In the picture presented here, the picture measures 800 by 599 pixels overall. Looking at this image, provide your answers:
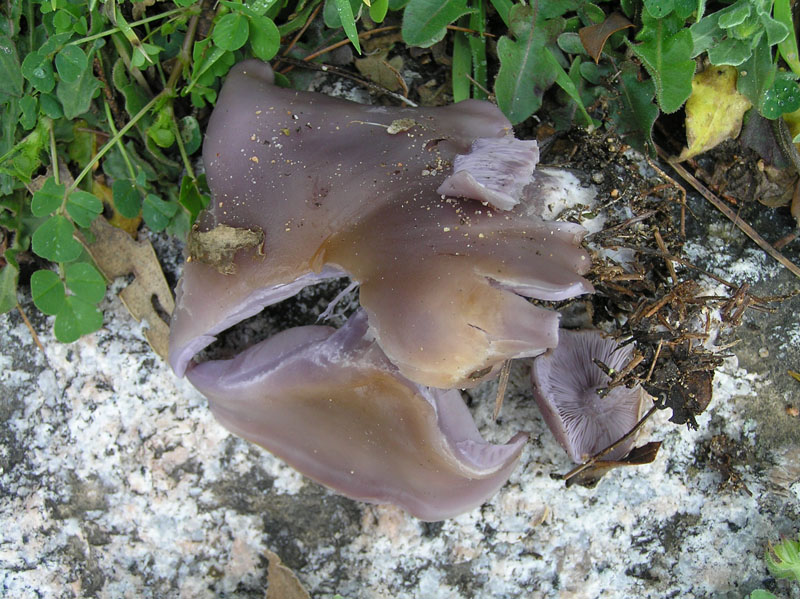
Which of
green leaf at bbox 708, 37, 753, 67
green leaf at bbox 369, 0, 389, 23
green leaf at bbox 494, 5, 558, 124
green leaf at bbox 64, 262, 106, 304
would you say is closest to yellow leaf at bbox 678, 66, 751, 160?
green leaf at bbox 708, 37, 753, 67

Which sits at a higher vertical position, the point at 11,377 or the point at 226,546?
the point at 11,377

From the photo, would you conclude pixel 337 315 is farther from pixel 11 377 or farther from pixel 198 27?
pixel 11 377

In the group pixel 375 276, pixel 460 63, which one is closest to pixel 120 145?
pixel 375 276

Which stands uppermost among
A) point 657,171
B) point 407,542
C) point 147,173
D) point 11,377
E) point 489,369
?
point 147,173

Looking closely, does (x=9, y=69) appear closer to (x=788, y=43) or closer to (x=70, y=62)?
(x=70, y=62)

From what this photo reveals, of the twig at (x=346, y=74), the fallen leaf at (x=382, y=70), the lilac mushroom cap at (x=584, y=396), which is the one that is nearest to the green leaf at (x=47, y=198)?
the twig at (x=346, y=74)

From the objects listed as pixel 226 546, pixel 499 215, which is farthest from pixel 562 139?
pixel 226 546

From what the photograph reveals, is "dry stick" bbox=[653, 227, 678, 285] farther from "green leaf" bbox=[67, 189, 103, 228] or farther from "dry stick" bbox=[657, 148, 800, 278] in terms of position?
"green leaf" bbox=[67, 189, 103, 228]
